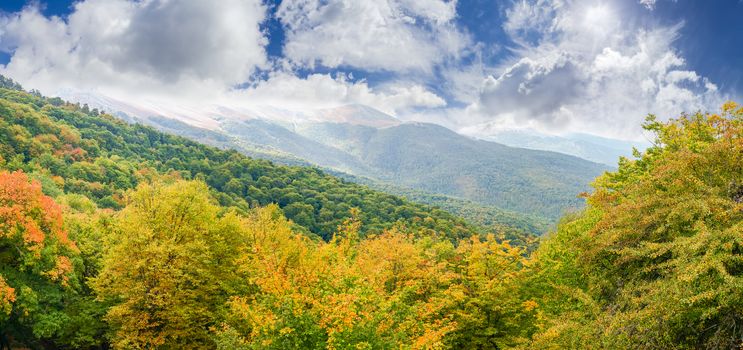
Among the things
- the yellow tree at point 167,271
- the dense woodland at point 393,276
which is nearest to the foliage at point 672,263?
the dense woodland at point 393,276

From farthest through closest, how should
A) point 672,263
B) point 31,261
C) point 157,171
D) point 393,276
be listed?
point 157,171 → point 393,276 → point 31,261 → point 672,263

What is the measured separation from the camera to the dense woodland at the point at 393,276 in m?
11.9

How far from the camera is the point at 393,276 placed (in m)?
27.6

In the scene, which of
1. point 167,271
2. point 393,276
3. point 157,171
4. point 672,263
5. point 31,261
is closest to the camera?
point 672,263

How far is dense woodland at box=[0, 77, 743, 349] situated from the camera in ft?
39.2

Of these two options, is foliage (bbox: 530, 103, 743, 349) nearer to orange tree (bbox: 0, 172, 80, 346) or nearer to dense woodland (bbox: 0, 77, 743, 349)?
dense woodland (bbox: 0, 77, 743, 349)

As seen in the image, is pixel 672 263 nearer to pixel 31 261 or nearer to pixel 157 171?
pixel 31 261

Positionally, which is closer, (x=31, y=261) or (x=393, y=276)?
(x=31, y=261)

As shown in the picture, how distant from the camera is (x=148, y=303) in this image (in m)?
23.6

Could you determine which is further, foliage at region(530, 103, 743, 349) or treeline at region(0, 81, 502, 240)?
treeline at region(0, 81, 502, 240)

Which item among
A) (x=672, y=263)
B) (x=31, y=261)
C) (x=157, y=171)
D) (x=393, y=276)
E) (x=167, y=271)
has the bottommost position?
(x=157, y=171)

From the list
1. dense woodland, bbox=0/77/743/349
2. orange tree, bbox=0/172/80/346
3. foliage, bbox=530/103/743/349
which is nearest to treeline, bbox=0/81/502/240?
orange tree, bbox=0/172/80/346

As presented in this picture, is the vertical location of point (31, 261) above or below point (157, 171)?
above

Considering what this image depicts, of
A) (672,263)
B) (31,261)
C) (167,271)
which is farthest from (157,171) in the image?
(672,263)
